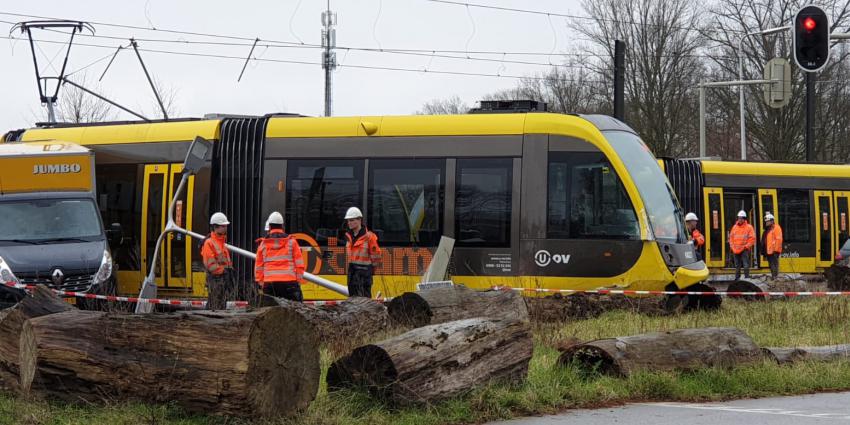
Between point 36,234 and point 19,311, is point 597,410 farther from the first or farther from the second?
point 36,234

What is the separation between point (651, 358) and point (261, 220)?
9.08 metres

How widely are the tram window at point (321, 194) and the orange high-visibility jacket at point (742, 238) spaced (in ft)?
31.7

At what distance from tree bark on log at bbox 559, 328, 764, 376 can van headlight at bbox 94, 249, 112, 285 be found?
28.2ft

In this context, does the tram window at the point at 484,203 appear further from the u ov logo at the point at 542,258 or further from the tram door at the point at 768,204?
the tram door at the point at 768,204

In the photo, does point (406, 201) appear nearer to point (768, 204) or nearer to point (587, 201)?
point (587, 201)

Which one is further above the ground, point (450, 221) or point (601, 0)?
point (601, 0)

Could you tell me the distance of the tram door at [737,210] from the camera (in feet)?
88.0

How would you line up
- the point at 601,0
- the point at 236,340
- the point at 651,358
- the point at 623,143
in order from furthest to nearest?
the point at 601,0
the point at 623,143
the point at 651,358
the point at 236,340

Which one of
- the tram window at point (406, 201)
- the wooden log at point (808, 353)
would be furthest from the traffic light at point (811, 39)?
the wooden log at point (808, 353)

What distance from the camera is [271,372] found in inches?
314

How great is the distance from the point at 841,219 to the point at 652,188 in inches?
498

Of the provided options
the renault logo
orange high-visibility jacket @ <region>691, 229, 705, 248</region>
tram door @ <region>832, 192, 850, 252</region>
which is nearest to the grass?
the renault logo

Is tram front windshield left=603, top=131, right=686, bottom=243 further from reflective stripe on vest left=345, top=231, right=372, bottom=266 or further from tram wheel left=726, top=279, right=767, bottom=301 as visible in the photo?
reflective stripe on vest left=345, top=231, right=372, bottom=266

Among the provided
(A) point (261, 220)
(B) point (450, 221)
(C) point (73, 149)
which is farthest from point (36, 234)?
(B) point (450, 221)
